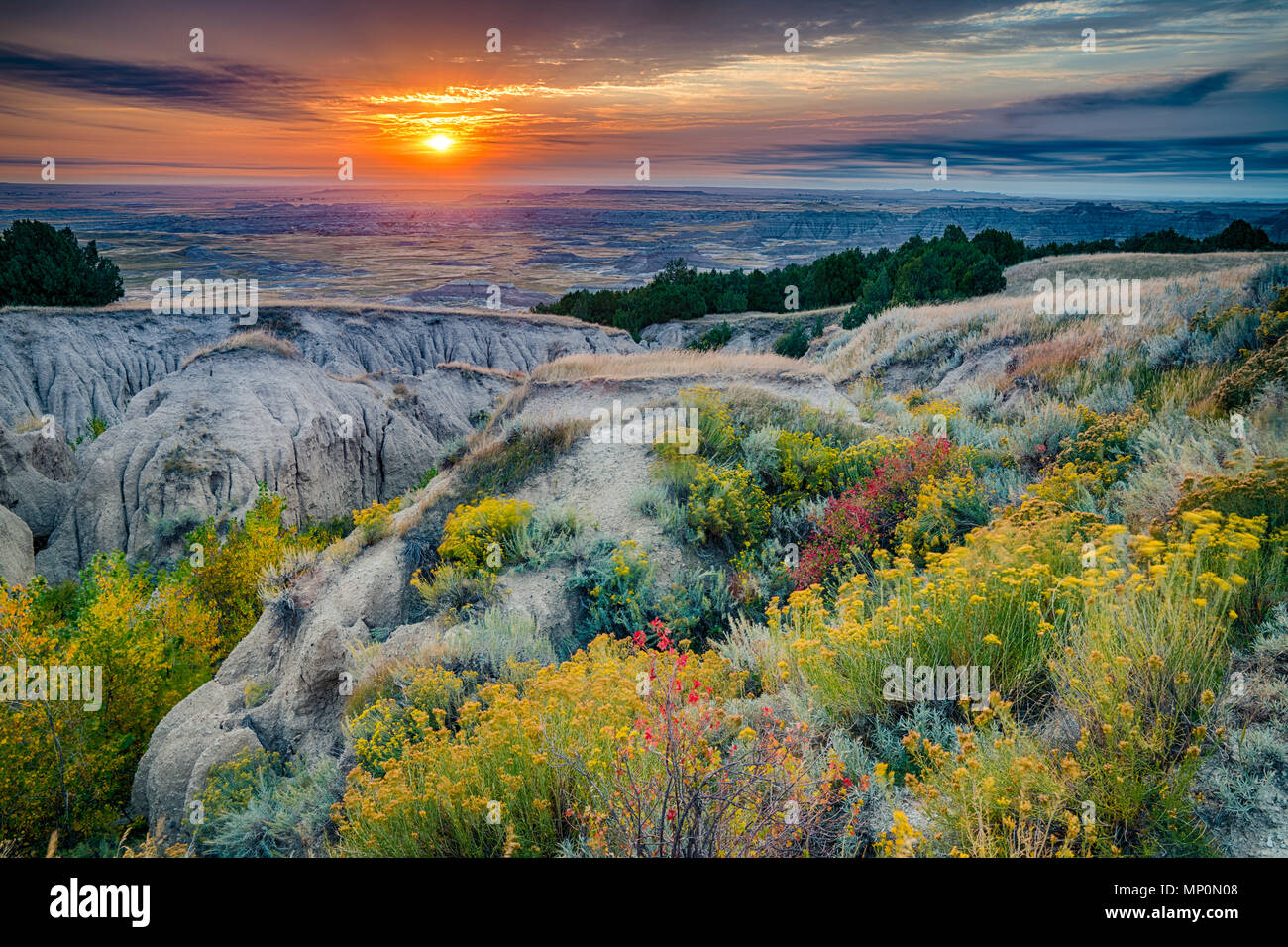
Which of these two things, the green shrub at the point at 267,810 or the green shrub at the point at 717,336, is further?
the green shrub at the point at 717,336

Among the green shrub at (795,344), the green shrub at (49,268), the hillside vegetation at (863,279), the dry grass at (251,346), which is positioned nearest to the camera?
the dry grass at (251,346)

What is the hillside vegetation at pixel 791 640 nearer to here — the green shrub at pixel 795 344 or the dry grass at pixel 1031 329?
the dry grass at pixel 1031 329

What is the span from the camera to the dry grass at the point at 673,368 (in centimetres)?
1567

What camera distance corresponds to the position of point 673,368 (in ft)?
52.6

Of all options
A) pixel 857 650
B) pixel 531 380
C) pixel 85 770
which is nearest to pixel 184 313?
pixel 531 380

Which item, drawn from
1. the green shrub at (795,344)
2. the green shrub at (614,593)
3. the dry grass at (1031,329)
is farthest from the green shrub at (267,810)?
the green shrub at (795,344)

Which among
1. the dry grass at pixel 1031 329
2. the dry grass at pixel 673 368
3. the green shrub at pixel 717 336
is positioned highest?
the green shrub at pixel 717 336

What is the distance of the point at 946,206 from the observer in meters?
59.9

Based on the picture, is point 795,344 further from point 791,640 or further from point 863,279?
point 791,640

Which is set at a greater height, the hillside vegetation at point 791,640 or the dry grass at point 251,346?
the dry grass at point 251,346

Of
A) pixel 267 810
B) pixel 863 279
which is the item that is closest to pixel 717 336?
pixel 863 279

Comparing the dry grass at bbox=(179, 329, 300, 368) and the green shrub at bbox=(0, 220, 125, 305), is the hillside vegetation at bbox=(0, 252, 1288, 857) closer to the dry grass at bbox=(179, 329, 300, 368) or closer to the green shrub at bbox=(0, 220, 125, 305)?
the dry grass at bbox=(179, 329, 300, 368)

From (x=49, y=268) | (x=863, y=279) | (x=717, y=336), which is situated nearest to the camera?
(x=49, y=268)

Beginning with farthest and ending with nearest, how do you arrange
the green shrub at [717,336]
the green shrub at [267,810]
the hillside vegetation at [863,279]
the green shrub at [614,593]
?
the green shrub at [717,336], the hillside vegetation at [863,279], the green shrub at [614,593], the green shrub at [267,810]
